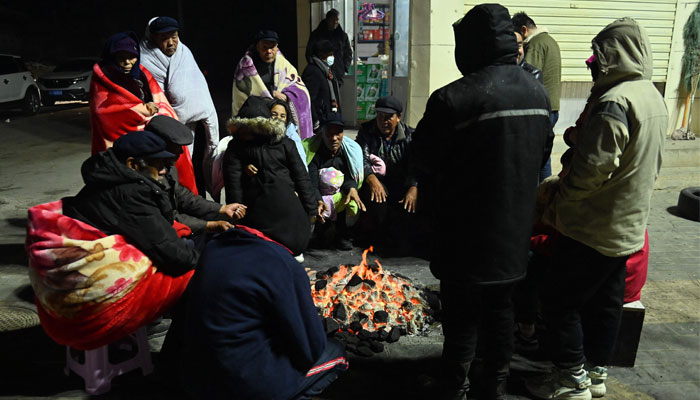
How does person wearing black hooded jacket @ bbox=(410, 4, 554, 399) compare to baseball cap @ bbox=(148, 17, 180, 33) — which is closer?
person wearing black hooded jacket @ bbox=(410, 4, 554, 399)

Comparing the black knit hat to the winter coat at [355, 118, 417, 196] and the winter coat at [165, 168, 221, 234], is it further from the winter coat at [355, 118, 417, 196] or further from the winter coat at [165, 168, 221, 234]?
the winter coat at [355, 118, 417, 196]

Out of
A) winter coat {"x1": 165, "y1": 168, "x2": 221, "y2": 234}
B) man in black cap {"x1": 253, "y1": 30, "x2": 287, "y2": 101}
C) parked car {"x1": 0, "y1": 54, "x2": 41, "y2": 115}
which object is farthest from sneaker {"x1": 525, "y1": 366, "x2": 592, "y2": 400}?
parked car {"x1": 0, "y1": 54, "x2": 41, "y2": 115}

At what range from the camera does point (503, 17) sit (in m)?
2.90

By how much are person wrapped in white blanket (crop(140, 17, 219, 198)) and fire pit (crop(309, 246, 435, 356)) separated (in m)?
1.92

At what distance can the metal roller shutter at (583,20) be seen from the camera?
9.43m

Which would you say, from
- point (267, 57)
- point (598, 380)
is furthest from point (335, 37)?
point (598, 380)

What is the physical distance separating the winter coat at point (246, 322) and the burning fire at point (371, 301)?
60.3 inches

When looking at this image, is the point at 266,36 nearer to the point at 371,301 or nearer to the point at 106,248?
the point at 371,301

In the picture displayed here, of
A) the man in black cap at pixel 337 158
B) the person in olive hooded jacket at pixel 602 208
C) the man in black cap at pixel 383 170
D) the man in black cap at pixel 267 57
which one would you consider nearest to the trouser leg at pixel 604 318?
the person in olive hooded jacket at pixel 602 208

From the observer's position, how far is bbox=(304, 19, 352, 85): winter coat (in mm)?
9641

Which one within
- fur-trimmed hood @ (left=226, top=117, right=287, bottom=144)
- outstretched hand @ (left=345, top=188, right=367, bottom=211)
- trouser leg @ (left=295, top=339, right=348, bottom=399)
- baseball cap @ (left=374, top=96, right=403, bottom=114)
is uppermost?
baseball cap @ (left=374, top=96, right=403, bottom=114)

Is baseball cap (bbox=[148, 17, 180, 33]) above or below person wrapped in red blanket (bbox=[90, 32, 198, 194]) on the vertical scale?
above

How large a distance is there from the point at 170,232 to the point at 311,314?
4.03ft

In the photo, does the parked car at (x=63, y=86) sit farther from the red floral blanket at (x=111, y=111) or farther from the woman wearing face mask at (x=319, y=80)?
the red floral blanket at (x=111, y=111)
